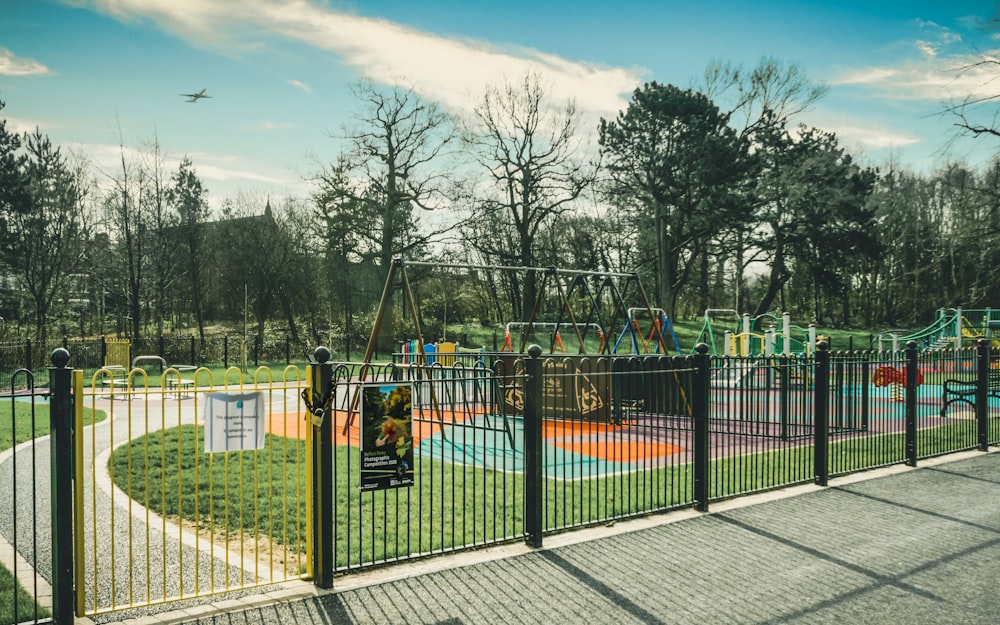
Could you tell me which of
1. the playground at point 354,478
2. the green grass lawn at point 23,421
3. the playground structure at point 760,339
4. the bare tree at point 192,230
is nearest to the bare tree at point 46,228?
the bare tree at point 192,230

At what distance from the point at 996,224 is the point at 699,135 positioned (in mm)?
14227

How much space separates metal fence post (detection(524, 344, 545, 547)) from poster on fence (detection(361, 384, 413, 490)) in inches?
45.9

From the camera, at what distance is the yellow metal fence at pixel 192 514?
16.1 feet

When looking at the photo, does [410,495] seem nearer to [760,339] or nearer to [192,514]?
[192,514]

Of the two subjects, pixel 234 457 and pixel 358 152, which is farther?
pixel 358 152

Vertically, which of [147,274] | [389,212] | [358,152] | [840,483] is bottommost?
[840,483]

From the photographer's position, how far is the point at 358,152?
3856 centimetres

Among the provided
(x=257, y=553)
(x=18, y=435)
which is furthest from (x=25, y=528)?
(x=18, y=435)

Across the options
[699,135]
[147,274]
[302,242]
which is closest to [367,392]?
[699,135]

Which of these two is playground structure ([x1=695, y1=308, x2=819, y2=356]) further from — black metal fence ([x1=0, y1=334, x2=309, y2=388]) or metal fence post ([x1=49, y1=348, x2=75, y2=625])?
black metal fence ([x1=0, y1=334, x2=309, y2=388])

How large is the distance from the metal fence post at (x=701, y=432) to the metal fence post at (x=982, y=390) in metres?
6.05

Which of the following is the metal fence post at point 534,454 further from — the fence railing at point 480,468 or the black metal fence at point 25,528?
the black metal fence at point 25,528

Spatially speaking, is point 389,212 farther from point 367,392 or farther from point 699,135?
point 367,392

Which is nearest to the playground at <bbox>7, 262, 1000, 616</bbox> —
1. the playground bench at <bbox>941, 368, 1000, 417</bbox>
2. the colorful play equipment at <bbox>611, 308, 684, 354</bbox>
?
the playground bench at <bbox>941, 368, 1000, 417</bbox>
